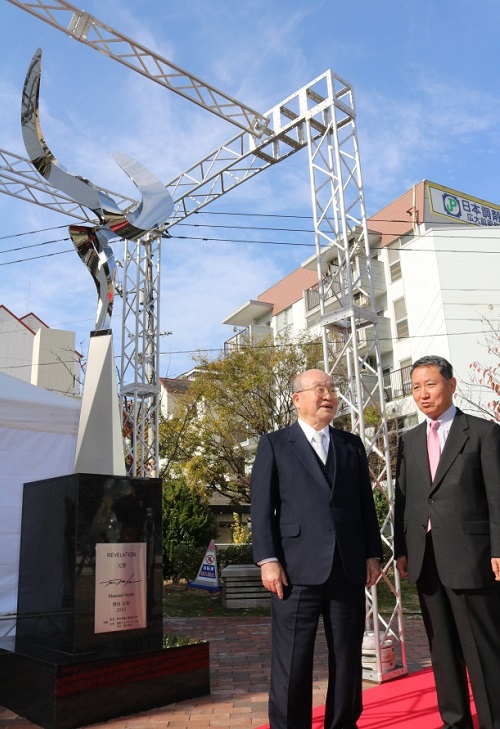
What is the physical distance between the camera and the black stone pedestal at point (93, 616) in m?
3.65

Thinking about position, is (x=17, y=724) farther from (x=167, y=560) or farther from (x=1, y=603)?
(x=167, y=560)

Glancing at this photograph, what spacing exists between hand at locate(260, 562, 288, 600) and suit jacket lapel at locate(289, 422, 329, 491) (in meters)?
0.43

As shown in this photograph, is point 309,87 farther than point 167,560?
No

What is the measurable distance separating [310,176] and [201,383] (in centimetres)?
1043

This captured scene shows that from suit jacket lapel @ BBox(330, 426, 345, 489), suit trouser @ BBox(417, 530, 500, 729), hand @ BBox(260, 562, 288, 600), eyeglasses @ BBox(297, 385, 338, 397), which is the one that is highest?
eyeglasses @ BBox(297, 385, 338, 397)

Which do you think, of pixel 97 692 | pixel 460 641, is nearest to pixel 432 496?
pixel 460 641

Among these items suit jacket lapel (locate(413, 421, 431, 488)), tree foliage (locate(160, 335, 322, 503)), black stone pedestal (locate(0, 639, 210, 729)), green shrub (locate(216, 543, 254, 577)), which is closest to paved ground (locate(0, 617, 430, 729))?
black stone pedestal (locate(0, 639, 210, 729))

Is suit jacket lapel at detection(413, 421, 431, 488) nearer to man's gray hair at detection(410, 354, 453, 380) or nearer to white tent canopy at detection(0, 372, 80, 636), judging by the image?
man's gray hair at detection(410, 354, 453, 380)

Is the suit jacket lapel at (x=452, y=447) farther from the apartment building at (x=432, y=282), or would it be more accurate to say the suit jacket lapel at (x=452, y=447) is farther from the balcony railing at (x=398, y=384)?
the balcony railing at (x=398, y=384)

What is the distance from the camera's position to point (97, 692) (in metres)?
3.66

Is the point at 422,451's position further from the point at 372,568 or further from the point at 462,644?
Result: the point at 462,644

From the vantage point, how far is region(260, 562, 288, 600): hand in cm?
274

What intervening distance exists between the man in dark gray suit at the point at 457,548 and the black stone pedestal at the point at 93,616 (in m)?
1.85

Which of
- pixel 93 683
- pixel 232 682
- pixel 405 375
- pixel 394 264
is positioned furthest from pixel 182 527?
pixel 394 264
